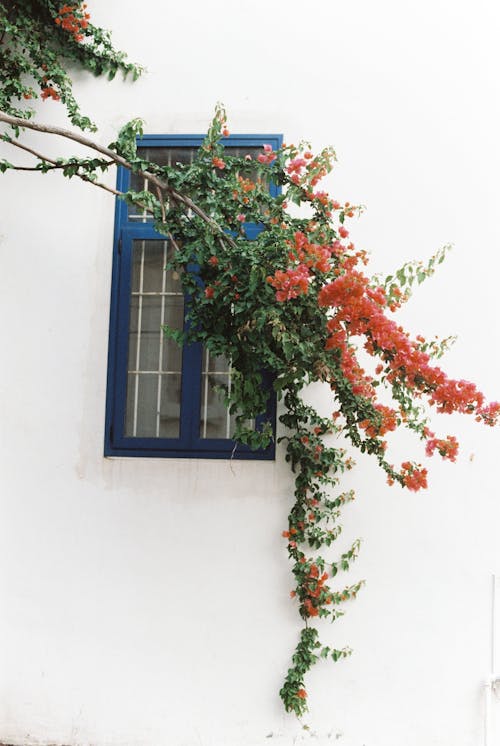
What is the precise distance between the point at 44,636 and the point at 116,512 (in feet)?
2.25

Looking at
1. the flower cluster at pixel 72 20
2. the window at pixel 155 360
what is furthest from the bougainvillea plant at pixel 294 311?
the window at pixel 155 360

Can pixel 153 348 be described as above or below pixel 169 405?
above

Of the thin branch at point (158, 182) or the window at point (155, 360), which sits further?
the window at point (155, 360)

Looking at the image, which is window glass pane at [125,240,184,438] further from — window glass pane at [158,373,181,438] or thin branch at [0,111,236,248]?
thin branch at [0,111,236,248]

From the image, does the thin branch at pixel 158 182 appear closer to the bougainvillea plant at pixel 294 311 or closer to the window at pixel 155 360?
the bougainvillea plant at pixel 294 311

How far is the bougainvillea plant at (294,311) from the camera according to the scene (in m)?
3.17

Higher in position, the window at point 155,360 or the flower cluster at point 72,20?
the flower cluster at point 72,20

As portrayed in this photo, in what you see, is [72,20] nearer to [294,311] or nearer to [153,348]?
[153,348]

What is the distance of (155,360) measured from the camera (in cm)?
413

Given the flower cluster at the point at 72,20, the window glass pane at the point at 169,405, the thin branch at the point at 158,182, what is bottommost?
the window glass pane at the point at 169,405

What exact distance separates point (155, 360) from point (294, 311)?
1.07m

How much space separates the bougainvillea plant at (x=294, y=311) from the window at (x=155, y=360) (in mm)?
342

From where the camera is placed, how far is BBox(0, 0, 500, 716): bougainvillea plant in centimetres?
317

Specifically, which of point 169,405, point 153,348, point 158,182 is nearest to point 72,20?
point 158,182
